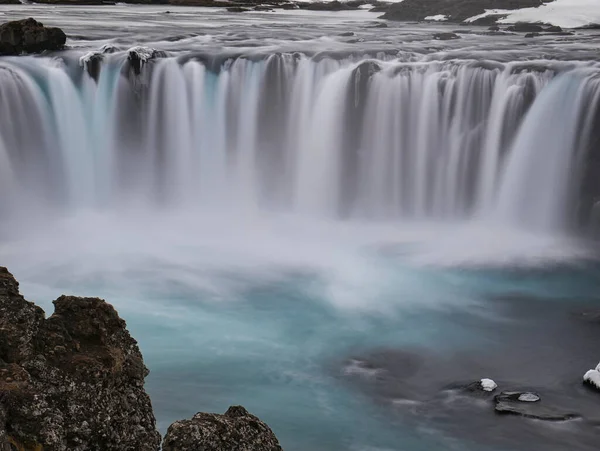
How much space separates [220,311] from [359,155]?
5923mm

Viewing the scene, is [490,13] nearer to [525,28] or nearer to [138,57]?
[525,28]

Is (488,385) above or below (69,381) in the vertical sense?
below

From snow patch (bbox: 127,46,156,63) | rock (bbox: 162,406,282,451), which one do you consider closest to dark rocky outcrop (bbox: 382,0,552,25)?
snow patch (bbox: 127,46,156,63)

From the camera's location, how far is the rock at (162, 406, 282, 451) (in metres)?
5.27

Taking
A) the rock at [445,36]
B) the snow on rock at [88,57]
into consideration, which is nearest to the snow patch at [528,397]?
the snow on rock at [88,57]

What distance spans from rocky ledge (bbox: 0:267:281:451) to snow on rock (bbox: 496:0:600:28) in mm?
24028

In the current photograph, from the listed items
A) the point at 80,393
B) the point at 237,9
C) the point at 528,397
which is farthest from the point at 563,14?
the point at 80,393

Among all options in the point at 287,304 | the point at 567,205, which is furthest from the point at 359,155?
the point at 287,304

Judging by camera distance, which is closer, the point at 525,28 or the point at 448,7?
the point at 525,28

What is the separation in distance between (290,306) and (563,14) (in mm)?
18407

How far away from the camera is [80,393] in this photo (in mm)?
5277

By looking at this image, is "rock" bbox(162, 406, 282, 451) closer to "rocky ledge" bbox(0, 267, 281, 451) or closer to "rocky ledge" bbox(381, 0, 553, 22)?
"rocky ledge" bbox(0, 267, 281, 451)

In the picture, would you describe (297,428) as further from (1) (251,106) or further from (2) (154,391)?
(1) (251,106)

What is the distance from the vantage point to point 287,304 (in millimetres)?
13773
